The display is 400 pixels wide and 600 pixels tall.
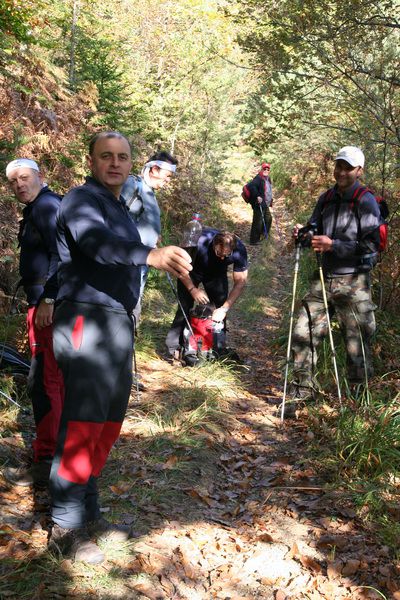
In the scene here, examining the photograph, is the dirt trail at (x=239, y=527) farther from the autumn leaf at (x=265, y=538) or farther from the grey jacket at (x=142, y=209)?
the grey jacket at (x=142, y=209)

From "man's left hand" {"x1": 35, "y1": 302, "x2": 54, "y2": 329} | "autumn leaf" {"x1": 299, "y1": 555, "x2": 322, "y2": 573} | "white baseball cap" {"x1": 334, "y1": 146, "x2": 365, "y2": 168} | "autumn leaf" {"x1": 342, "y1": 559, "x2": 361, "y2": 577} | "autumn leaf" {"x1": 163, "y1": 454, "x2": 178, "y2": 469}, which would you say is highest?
"white baseball cap" {"x1": 334, "y1": 146, "x2": 365, "y2": 168}

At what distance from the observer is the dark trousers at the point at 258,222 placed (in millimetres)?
14805

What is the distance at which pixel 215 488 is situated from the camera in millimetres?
4305

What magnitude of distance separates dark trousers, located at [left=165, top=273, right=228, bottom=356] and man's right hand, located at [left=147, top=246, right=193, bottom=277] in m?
4.28

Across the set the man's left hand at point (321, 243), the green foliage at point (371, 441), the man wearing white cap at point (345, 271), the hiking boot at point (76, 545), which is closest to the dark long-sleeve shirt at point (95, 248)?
the hiking boot at point (76, 545)

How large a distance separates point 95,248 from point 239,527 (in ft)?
7.63

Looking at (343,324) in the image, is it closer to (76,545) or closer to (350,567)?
(350,567)

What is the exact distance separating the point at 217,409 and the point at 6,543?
A: 8.93ft

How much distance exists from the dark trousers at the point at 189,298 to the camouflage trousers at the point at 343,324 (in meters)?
1.44

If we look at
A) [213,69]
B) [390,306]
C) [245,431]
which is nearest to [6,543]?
[245,431]

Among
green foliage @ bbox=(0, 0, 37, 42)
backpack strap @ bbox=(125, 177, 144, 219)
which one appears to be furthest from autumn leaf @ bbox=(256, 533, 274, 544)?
green foliage @ bbox=(0, 0, 37, 42)

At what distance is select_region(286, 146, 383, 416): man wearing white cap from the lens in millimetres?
5082

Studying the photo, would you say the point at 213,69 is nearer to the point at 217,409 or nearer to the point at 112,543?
the point at 217,409

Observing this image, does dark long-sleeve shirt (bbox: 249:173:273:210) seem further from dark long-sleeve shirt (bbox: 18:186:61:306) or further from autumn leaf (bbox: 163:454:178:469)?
dark long-sleeve shirt (bbox: 18:186:61:306)
